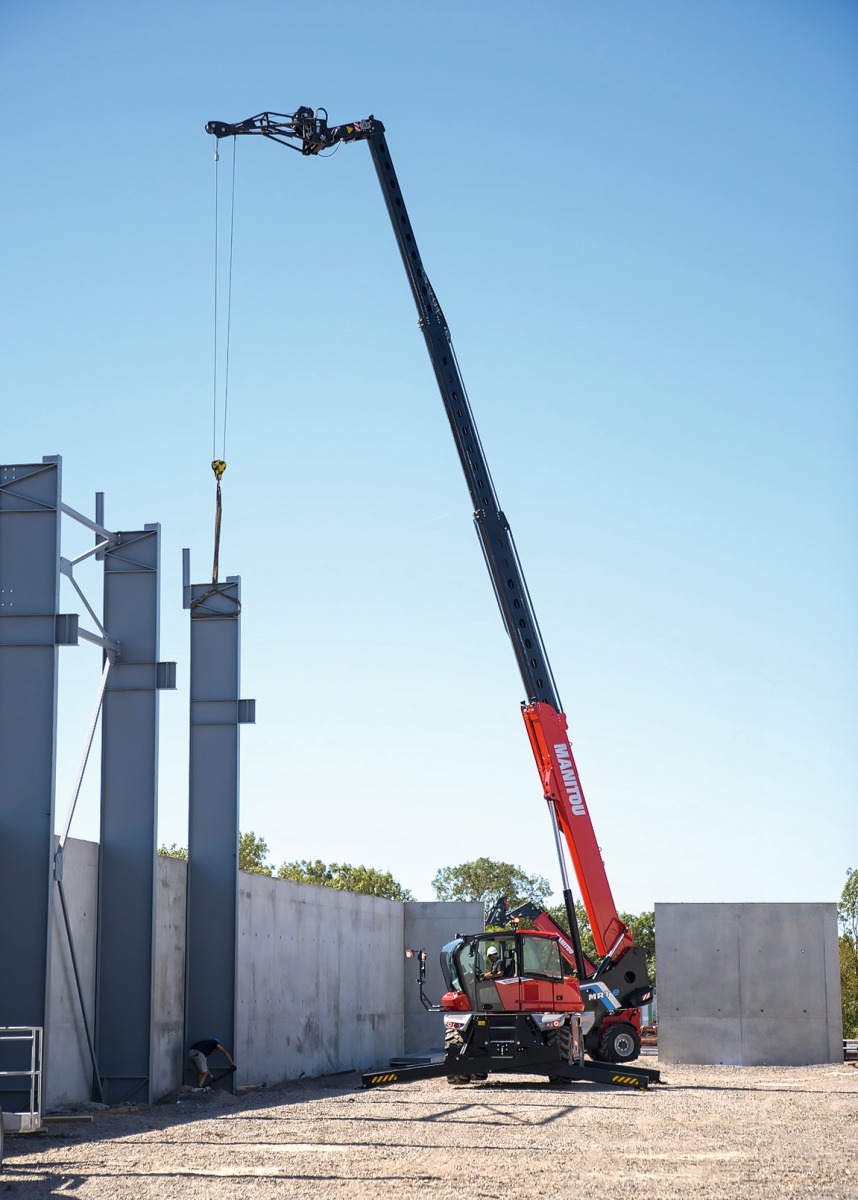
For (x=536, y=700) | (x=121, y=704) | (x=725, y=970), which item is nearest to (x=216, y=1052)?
(x=121, y=704)

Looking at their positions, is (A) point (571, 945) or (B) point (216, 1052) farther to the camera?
(A) point (571, 945)

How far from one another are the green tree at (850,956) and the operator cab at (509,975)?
4899 centimetres

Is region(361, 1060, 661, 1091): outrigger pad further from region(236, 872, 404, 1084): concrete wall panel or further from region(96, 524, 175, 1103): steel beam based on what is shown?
region(96, 524, 175, 1103): steel beam

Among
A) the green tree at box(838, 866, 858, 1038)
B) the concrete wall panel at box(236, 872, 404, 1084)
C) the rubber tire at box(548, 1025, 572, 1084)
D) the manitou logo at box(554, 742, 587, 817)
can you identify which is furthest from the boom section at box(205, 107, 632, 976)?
the green tree at box(838, 866, 858, 1038)

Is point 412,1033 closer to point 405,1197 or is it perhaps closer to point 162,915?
point 162,915

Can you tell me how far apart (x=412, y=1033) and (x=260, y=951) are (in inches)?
401

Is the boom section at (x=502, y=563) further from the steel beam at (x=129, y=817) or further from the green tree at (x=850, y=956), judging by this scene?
the green tree at (x=850, y=956)

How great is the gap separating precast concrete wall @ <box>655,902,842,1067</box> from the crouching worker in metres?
9.20

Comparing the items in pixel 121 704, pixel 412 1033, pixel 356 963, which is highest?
pixel 121 704

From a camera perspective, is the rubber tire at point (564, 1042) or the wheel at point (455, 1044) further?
the wheel at point (455, 1044)

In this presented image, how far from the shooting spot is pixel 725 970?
2623 cm

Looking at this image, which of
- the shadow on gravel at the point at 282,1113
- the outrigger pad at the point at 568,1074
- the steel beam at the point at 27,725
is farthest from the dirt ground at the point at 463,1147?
the steel beam at the point at 27,725

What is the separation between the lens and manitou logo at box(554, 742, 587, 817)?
2277 centimetres

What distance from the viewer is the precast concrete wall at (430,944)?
31.8 m
